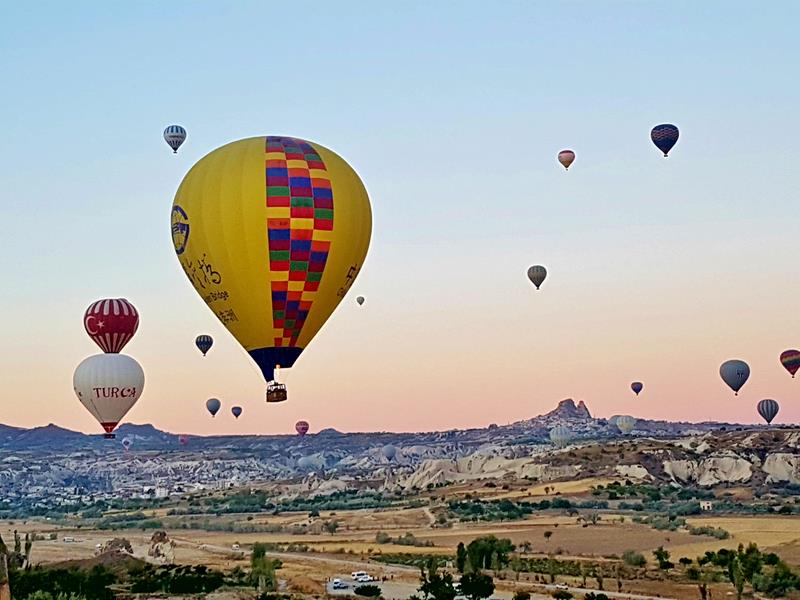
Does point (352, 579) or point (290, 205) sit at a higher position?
point (290, 205)

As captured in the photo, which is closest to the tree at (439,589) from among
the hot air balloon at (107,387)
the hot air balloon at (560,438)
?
the hot air balloon at (107,387)

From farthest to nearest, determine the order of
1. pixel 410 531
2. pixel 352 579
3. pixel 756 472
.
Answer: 1. pixel 756 472
2. pixel 410 531
3. pixel 352 579

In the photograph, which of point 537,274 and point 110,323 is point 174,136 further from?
point 537,274

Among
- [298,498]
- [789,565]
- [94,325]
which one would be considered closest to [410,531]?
[94,325]

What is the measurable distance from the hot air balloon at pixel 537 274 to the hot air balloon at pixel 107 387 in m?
32.2

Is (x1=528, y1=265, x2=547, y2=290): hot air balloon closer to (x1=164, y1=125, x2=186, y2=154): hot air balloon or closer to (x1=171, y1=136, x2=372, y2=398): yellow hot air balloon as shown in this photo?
(x1=164, y1=125, x2=186, y2=154): hot air balloon

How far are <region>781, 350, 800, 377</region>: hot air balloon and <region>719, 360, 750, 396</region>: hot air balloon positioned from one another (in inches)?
185

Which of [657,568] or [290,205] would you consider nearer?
[290,205]

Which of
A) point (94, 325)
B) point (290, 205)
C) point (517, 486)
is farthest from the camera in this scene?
point (517, 486)

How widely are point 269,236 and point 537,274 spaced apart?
46794mm

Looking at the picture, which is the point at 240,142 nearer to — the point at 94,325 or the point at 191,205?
the point at 191,205

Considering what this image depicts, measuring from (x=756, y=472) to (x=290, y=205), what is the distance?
7634 centimetres

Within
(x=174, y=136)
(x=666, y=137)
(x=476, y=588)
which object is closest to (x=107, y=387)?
(x=174, y=136)

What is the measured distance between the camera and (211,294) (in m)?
37.5
